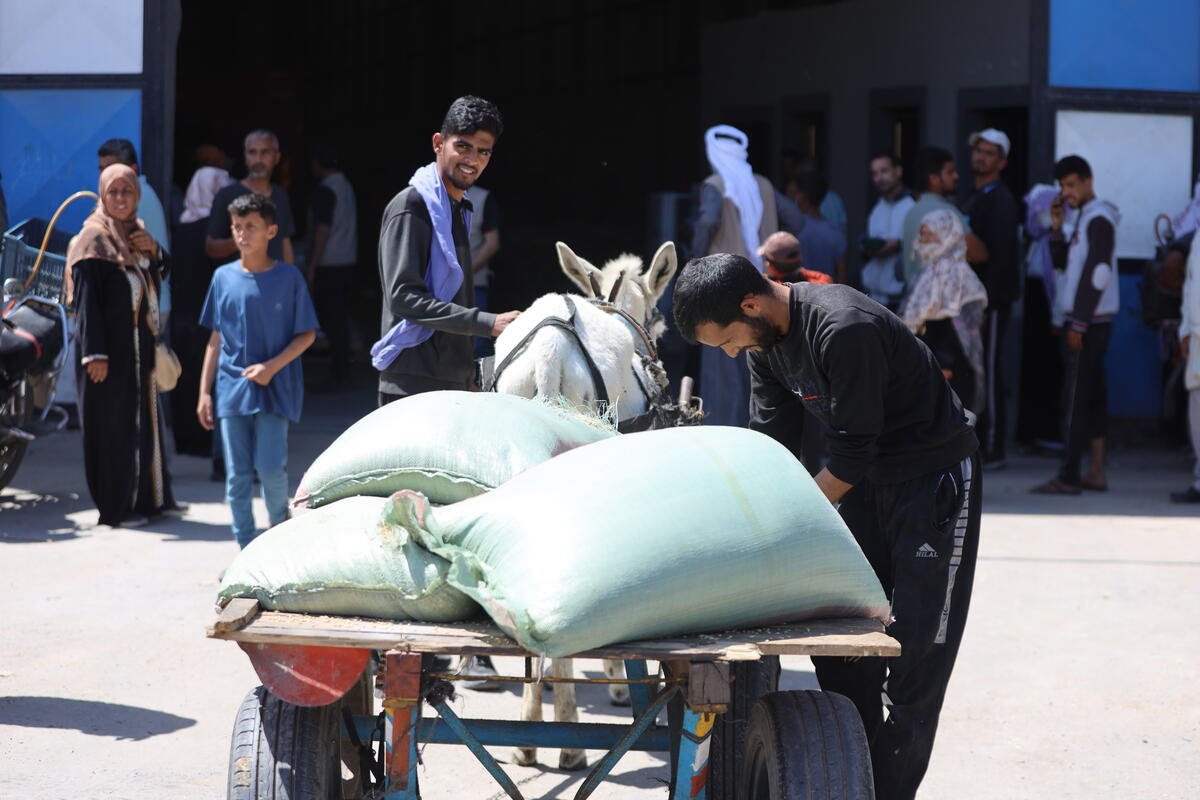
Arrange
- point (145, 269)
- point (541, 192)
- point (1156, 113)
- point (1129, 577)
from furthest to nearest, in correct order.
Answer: point (541, 192)
point (1156, 113)
point (145, 269)
point (1129, 577)

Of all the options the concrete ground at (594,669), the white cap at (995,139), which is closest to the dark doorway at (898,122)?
the white cap at (995,139)

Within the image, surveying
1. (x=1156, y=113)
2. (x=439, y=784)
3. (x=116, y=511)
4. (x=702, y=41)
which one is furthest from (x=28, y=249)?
(x=702, y=41)

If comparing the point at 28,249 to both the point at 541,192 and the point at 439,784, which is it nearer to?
the point at 439,784

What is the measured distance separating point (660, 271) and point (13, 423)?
4091 millimetres

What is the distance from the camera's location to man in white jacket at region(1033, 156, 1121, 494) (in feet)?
30.2

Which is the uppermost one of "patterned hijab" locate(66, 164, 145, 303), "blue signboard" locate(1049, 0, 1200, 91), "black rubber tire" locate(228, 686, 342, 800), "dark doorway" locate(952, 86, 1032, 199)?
"blue signboard" locate(1049, 0, 1200, 91)

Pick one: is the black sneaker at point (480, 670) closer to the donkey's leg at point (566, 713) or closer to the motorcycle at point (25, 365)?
the donkey's leg at point (566, 713)

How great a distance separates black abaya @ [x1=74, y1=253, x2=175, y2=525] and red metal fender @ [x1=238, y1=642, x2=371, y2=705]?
16.6 ft

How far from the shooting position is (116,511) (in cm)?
791

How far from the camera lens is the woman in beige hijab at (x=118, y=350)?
7.54m

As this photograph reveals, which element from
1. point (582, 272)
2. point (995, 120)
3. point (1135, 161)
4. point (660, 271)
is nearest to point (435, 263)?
point (582, 272)

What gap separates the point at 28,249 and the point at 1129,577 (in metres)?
6.07

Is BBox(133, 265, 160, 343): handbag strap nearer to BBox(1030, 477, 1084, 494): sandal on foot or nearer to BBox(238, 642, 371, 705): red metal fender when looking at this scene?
BBox(238, 642, 371, 705): red metal fender

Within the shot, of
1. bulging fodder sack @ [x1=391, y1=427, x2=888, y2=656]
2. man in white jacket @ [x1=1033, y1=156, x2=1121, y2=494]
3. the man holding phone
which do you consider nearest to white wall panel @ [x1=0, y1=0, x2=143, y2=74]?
the man holding phone
